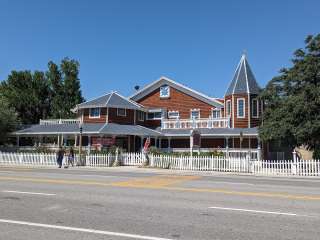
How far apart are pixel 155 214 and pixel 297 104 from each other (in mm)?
21635

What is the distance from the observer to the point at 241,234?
748 centimetres

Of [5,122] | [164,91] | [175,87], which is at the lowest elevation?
[5,122]

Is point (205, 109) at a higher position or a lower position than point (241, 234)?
higher

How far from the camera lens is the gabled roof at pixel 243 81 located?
138 ft

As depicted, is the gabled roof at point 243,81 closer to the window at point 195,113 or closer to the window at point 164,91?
the window at point 195,113

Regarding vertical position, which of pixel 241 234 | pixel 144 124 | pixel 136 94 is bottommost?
pixel 241 234

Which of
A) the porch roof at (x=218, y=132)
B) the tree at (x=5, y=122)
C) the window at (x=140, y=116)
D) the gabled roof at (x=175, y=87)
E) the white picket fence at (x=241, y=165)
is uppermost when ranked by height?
the gabled roof at (x=175, y=87)

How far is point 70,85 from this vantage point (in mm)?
63125

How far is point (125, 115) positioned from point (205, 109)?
8.83 meters

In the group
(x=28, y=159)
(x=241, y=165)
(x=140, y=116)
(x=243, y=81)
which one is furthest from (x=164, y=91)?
(x=241, y=165)

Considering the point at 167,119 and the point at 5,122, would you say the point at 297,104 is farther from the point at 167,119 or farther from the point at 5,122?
the point at 5,122

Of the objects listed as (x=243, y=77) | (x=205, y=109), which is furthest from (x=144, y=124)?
(x=243, y=77)

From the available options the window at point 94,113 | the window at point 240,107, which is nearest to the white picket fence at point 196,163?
the window at point 94,113

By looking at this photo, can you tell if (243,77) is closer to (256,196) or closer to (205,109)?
(205,109)
